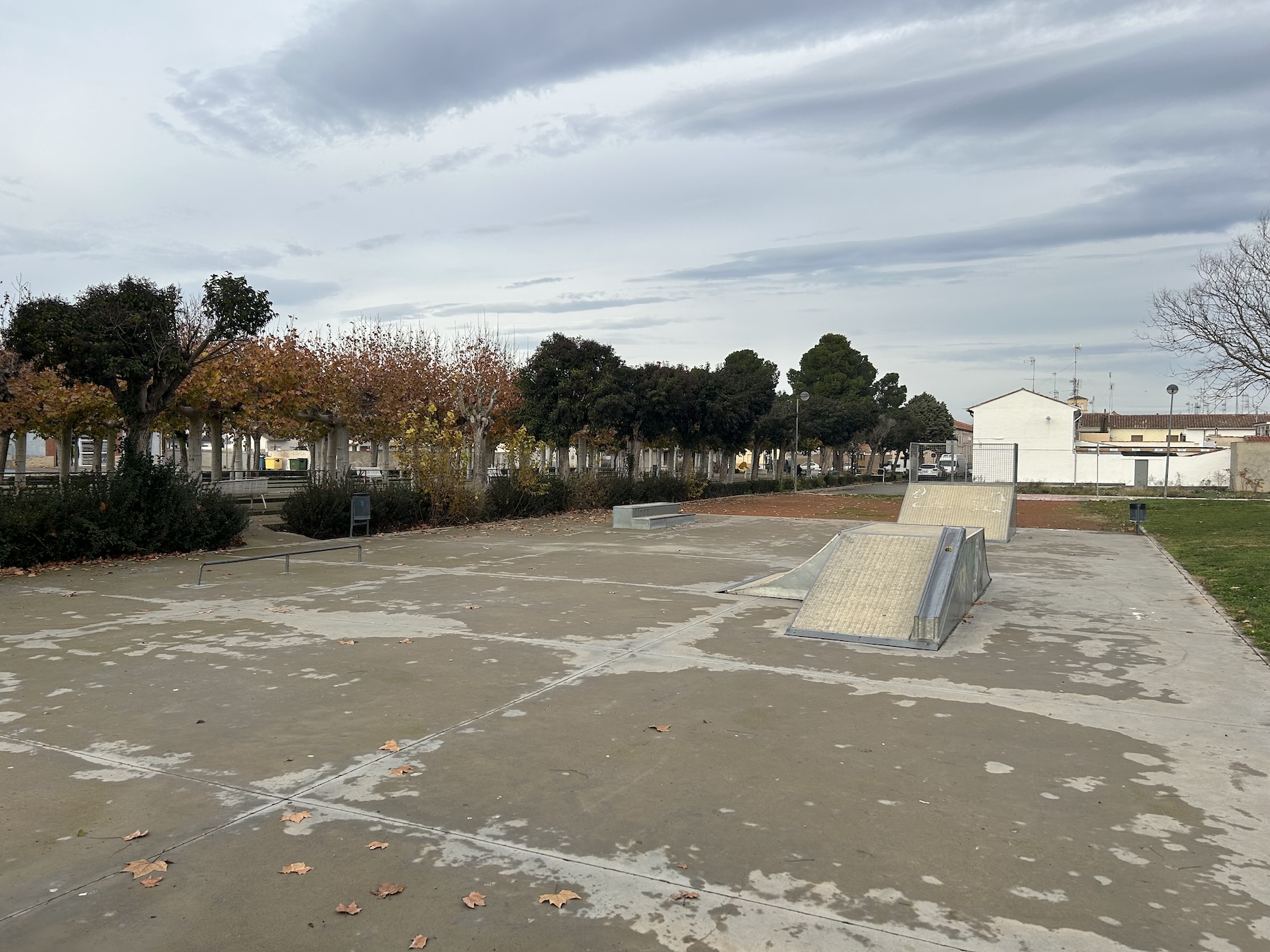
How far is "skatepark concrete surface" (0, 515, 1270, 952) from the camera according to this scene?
3.24 meters

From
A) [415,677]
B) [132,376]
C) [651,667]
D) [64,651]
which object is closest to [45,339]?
[132,376]

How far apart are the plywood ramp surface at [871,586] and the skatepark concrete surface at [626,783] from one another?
1.53ft

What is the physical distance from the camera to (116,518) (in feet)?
46.2

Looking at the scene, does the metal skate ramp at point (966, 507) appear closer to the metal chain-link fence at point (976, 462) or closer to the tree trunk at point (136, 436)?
the metal chain-link fence at point (976, 462)

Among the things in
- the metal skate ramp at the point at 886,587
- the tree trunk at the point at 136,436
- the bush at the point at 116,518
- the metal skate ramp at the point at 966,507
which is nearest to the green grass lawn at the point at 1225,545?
the metal skate ramp at the point at 886,587

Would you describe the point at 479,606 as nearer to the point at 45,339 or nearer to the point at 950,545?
the point at 950,545

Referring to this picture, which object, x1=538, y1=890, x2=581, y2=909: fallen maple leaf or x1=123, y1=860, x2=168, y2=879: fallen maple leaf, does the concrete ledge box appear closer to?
x1=123, y1=860, x2=168, y2=879: fallen maple leaf

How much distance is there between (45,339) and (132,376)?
1.38m

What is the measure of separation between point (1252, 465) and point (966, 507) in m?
34.7

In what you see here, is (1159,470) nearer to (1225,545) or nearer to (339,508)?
(1225,545)

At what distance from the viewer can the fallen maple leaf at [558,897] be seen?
3.32 metres

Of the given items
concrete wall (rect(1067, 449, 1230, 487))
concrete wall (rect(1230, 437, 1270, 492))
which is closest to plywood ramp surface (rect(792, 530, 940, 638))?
concrete wall (rect(1067, 449, 1230, 487))

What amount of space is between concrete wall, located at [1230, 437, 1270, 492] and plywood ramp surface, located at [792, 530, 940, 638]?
143ft

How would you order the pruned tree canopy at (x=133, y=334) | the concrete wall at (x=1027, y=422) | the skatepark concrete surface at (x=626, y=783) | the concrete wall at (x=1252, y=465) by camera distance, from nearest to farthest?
the skatepark concrete surface at (x=626, y=783)
the pruned tree canopy at (x=133, y=334)
the concrete wall at (x=1252, y=465)
the concrete wall at (x=1027, y=422)
